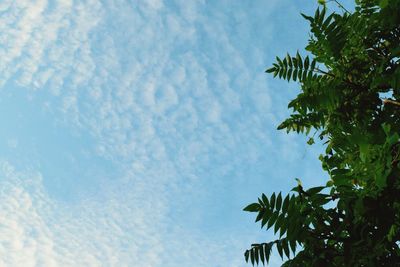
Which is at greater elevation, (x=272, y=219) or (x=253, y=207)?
(x=253, y=207)

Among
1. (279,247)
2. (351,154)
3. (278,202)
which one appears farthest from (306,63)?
(279,247)

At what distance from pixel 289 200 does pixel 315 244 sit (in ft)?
1.18

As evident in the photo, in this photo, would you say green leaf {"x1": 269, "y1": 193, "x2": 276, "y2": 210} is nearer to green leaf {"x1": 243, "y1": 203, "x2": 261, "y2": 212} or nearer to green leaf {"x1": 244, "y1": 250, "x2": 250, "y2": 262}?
green leaf {"x1": 243, "y1": 203, "x2": 261, "y2": 212}

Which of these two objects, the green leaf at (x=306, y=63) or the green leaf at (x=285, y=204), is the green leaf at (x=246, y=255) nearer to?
the green leaf at (x=285, y=204)

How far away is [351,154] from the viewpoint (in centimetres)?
318

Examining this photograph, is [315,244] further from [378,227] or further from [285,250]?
[378,227]

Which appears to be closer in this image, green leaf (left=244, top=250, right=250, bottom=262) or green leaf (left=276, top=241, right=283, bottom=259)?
green leaf (left=276, top=241, right=283, bottom=259)

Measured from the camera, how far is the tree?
2641mm

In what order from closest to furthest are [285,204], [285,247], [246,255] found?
[285,204] < [285,247] < [246,255]

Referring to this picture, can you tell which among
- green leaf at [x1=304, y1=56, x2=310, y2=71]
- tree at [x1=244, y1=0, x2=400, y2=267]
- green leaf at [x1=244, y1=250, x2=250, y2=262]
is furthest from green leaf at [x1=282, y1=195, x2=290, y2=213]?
green leaf at [x1=304, y1=56, x2=310, y2=71]

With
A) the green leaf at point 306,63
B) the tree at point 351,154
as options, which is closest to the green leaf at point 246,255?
the tree at point 351,154

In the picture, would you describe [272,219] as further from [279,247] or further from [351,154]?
[351,154]

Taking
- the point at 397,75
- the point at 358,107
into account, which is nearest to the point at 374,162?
the point at 397,75

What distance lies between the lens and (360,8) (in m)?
4.07
